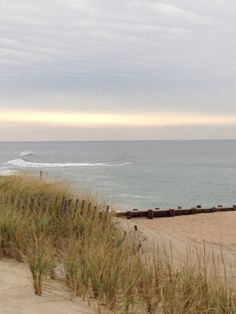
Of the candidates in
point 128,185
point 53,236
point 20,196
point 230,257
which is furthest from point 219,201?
point 53,236

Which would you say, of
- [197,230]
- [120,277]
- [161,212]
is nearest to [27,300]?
[120,277]

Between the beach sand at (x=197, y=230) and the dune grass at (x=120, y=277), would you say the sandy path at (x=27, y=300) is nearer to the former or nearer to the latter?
the dune grass at (x=120, y=277)

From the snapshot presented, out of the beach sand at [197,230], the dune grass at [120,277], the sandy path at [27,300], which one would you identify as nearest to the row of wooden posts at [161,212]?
the beach sand at [197,230]

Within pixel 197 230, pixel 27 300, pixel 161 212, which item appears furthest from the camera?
pixel 161 212

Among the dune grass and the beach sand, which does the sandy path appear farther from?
the beach sand

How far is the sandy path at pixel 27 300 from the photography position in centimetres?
420

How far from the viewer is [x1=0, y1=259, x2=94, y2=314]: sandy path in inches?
165

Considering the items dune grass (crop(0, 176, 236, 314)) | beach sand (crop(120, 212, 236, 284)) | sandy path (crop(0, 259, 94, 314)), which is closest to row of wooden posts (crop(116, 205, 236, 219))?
beach sand (crop(120, 212, 236, 284))

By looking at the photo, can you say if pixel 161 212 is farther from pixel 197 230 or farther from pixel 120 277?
pixel 120 277

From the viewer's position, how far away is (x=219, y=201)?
33969mm

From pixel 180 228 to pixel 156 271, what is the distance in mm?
12449

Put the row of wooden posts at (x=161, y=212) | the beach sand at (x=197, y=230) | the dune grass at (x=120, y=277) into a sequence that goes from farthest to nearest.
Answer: the row of wooden posts at (x=161, y=212) → the beach sand at (x=197, y=230) → the dune grass at (x=120, y=277)

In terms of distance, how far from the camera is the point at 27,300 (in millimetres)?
4434

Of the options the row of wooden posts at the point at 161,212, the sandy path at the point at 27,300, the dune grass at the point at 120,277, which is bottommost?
the sandy path at the point at 27,300
